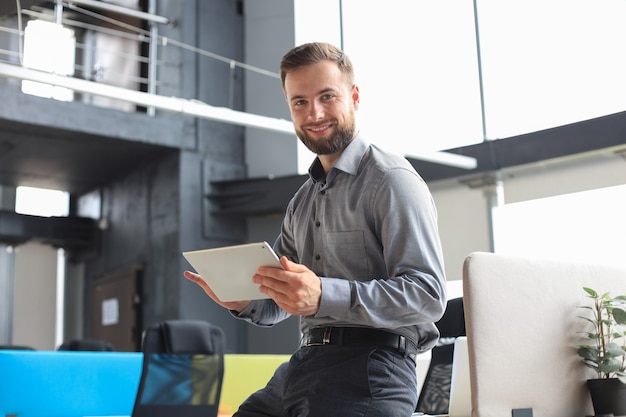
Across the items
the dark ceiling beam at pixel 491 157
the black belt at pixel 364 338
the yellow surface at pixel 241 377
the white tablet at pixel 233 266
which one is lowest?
the yellow surface at pixel 241 377

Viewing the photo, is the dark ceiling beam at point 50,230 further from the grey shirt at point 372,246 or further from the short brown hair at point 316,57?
the short brown hair at point 316,57

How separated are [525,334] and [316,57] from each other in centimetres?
79

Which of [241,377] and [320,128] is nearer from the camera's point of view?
[320,128]

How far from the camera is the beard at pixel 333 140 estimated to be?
1.77m

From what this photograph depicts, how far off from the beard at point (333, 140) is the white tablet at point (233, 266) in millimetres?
353

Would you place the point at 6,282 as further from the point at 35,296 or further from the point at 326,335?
the point at 326,335

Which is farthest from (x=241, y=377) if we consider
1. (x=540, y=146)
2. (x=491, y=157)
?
(x=540, y=146)

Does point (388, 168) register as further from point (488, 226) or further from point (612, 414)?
point (488, 226)

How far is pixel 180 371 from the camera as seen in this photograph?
4.08 meters

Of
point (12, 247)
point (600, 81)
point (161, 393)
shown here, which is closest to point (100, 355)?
point (161, 393)

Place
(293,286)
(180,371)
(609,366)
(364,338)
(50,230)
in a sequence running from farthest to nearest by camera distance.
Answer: (50,230) < (180,371) < (609,366) < (364,338) < (293,286)

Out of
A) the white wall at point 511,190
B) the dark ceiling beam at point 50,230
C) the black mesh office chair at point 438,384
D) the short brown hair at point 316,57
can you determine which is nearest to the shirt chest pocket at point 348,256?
the short brown hair at point 316,57

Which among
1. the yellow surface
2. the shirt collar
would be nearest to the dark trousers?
the shirt collar

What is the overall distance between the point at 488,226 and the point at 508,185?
1.39ft
